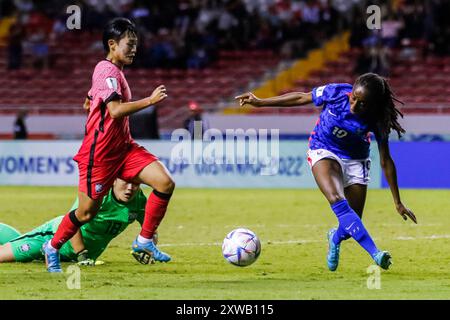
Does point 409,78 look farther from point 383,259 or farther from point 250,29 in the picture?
point 383,259

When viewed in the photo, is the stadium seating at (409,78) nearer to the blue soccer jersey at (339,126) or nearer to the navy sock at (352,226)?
the blue soccer jersey at (339,126)

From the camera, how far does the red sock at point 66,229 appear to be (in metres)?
8.93

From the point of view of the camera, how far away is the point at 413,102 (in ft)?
84.1

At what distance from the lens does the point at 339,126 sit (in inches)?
365

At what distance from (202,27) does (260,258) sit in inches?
740

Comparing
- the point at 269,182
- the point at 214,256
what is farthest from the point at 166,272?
the point at 269,182

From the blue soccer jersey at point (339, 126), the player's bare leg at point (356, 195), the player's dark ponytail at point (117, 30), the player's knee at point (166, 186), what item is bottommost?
the player's bare leg at point (356, 195)

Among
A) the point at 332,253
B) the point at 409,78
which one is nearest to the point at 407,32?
the point at 409,78

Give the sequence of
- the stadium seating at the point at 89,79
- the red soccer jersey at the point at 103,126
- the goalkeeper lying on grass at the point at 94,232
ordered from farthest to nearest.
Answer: the stadium seating at the point at 89,79, the goalkeeper lying on grass at the point at 94,232, the red soccer jersey at the point at 103,126

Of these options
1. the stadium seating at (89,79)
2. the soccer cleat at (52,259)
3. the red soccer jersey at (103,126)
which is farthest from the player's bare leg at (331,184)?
the stadium seating at (89,79)

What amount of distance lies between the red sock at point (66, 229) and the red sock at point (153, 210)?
2.28 feet

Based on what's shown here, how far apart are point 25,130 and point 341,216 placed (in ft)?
57.2

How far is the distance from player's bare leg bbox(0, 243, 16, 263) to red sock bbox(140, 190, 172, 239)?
1378 mm
